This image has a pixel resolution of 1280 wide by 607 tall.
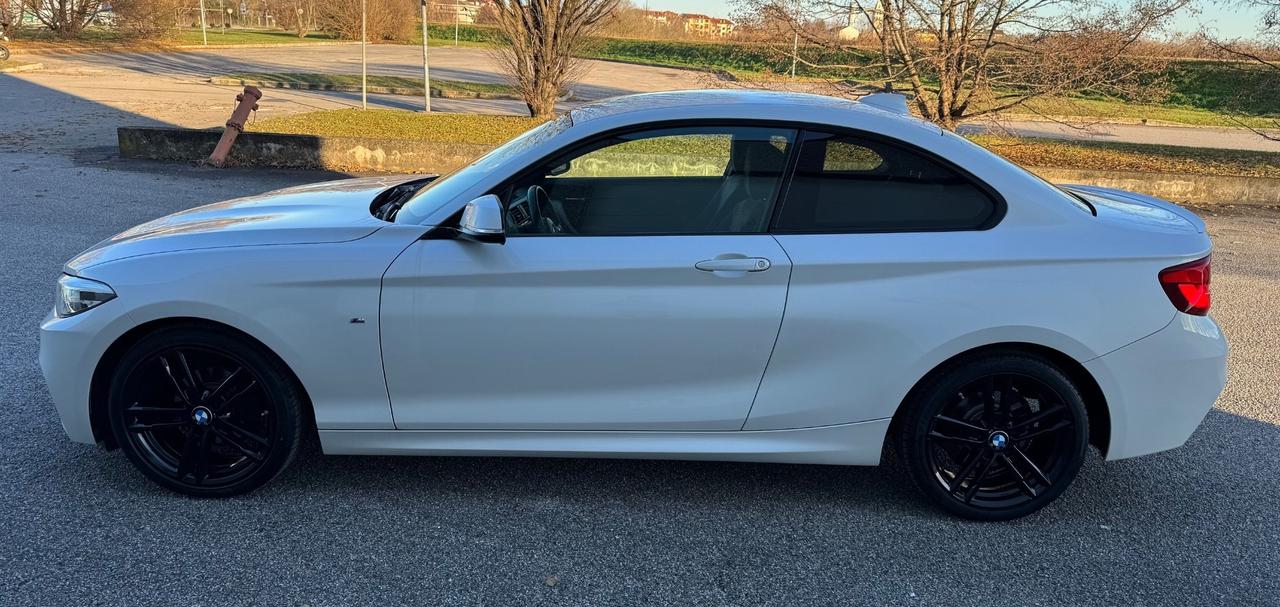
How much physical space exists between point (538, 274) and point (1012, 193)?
5.85 feet

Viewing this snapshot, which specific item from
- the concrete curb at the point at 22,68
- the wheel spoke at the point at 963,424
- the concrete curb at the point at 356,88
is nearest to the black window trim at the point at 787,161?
the wheel spoke at the point at 963,424

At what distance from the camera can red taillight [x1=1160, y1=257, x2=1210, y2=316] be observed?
317 cm

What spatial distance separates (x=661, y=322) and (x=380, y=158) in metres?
9.17

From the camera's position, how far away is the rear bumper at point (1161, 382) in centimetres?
318

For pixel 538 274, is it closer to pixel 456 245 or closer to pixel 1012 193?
pixel 456 245

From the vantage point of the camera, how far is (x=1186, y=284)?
3.18 m

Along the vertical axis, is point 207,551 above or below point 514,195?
below

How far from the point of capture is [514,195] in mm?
3254

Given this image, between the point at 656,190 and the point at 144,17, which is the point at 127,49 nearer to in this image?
the point at 144,17

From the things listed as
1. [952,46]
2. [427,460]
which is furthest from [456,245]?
[952,46]

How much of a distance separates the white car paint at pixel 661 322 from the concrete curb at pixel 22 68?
27873mm

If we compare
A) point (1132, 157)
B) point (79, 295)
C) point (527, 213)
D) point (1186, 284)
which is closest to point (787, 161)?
point (527, 213)

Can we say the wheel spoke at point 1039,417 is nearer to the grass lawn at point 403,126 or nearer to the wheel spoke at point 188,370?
the wheel spoke at point 188,370

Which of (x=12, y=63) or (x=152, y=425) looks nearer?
(x=152, y=425)
